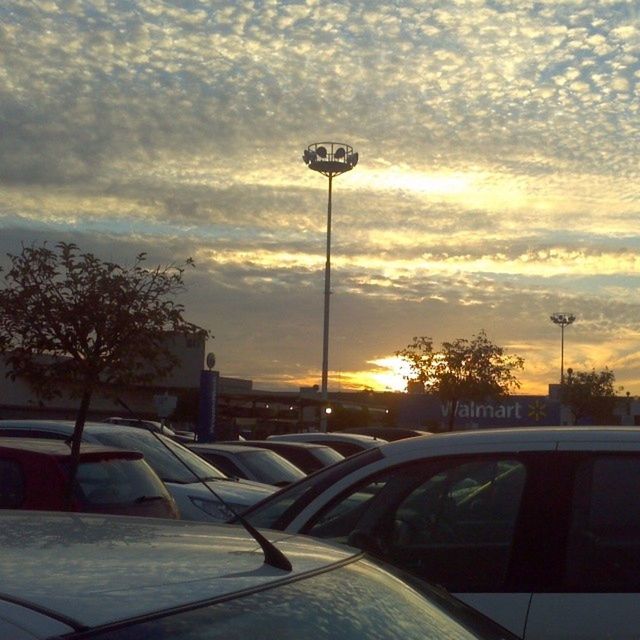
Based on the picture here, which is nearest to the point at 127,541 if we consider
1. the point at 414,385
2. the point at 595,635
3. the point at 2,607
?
the point at 2,607

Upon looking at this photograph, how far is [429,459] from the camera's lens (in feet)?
15.1

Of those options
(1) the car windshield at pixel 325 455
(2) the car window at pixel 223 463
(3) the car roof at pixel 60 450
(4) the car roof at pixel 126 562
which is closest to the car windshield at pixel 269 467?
(2) the car window at pixel 223 463

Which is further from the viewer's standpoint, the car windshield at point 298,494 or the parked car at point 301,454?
the parked car at point 301,454

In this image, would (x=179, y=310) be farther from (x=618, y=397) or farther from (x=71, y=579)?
(x=618, y=397)

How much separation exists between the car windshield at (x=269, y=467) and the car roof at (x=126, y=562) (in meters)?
11.0

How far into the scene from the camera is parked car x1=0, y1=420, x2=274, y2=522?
10.9 metres

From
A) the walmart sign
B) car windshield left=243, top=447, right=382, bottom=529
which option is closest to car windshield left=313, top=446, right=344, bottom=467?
car windshield left=243, top=447, right=382, bottom=529

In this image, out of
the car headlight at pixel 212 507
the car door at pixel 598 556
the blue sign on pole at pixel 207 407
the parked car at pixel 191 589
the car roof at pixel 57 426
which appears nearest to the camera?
the parked car at pixel 191 589

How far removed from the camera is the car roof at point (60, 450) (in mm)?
8398

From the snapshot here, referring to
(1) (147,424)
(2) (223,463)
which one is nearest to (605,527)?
(1) (147,424)

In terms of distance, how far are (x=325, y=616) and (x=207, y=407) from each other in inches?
917

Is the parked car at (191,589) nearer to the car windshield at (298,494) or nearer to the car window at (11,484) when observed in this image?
the car windshield at (298,494)

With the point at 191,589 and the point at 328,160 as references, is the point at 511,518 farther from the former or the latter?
the point at 328,160

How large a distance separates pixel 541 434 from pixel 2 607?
2982 mm
